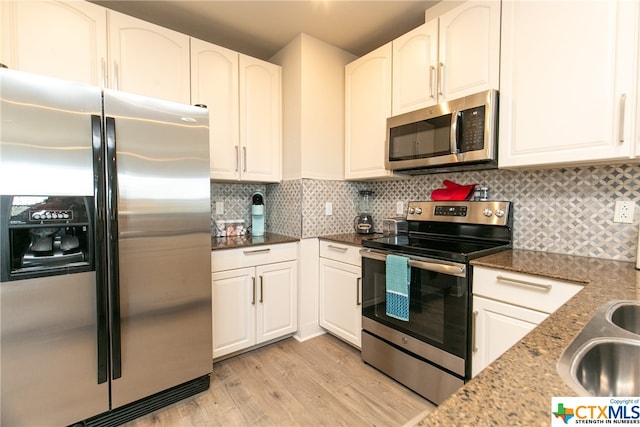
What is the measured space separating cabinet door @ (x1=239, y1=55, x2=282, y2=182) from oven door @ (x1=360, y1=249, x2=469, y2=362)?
1279 mm

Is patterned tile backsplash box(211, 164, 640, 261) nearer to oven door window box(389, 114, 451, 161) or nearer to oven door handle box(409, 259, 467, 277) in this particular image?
oven door window box(389, 114, 451, 161)

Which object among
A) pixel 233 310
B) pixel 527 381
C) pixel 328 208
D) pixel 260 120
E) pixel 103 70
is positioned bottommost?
pixel 233 310

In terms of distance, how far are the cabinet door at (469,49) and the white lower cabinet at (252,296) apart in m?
1.66

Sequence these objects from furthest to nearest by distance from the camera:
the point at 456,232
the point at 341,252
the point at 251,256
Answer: the point at 341,252, the point at 251,256, the point at 456,232

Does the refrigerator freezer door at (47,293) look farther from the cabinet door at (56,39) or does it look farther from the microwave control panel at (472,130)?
the microwave control panel at (472,130)

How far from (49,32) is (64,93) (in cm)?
66

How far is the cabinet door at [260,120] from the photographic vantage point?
2434mm

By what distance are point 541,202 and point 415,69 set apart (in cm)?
120

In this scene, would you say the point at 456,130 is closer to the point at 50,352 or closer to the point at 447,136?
the point at 447,136

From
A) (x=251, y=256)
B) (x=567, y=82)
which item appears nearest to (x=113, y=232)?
(x=251, y=256)

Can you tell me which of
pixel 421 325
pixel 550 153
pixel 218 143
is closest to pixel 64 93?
pixel 218 143

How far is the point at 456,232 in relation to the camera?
2068 millimetres

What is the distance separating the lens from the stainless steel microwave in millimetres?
1671

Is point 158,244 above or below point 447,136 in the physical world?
below
